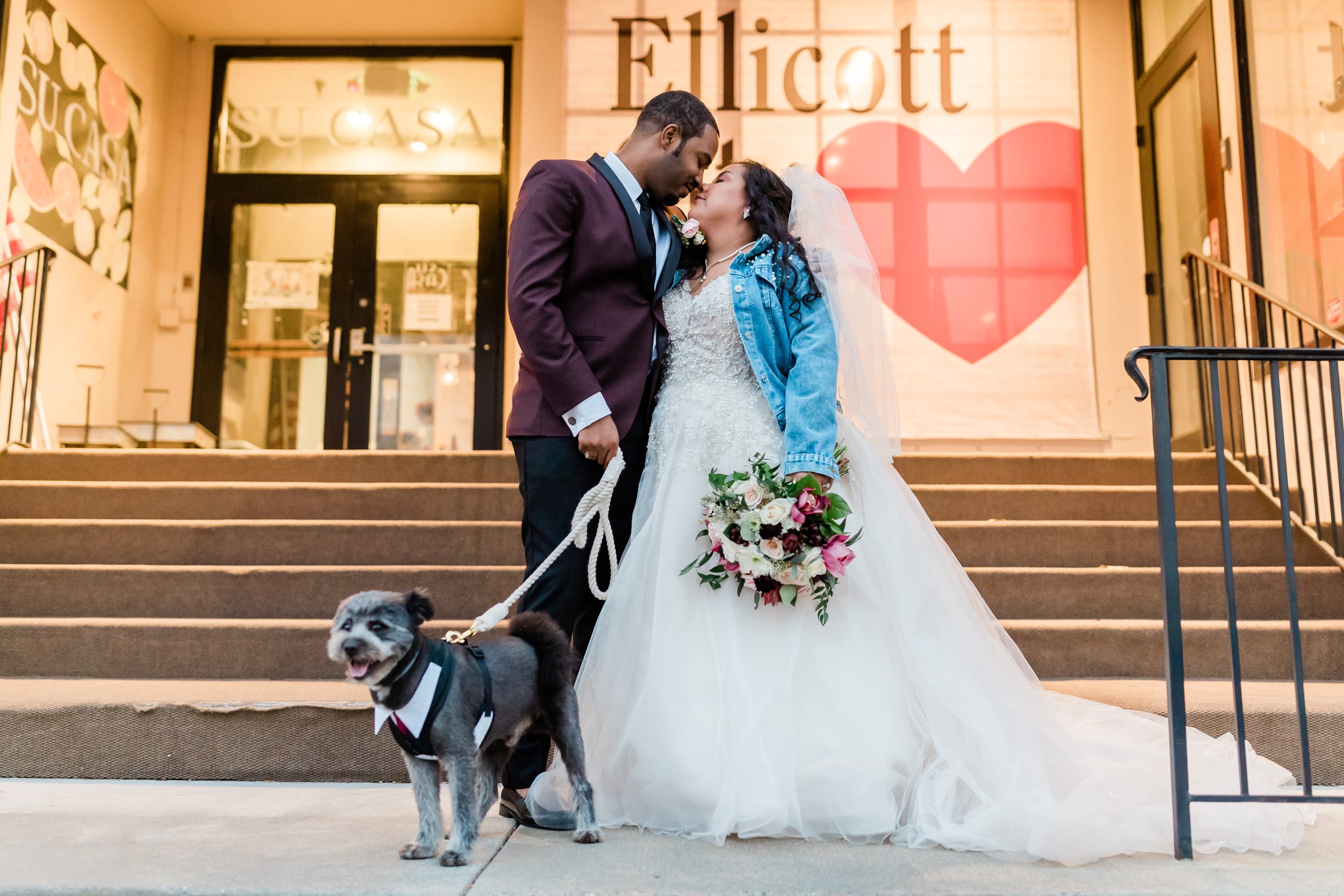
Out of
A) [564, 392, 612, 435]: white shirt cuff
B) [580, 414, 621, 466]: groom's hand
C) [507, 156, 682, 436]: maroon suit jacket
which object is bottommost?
[580, 414, 621, 466]: groom's hand

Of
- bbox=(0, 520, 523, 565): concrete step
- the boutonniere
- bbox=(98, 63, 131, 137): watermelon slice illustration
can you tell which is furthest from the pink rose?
bbox=(98, 63, 131, 137): watermelon slice illustration

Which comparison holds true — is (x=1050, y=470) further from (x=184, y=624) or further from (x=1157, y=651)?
(x=184, y=624)

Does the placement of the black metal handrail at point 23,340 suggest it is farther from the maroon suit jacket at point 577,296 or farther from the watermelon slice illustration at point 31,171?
the maroon suit jacket at point 577,296

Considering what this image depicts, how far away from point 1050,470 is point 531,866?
3.60 m

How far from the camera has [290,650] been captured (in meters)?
3.35

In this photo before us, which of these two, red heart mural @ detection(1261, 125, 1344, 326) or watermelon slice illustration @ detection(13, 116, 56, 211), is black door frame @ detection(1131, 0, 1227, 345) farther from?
watermelon slice illustration @ detection(13, 116, 56, 211)

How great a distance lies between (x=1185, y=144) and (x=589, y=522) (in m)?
5.47

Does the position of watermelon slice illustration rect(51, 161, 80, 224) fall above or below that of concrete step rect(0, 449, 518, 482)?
above

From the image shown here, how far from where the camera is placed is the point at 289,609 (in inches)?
147

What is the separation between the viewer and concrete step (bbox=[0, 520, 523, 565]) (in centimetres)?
406

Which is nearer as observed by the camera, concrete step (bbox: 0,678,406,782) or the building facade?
concrete step (bbox: 0,678,406,782)

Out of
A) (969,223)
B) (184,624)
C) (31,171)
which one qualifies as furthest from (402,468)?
(969,223)

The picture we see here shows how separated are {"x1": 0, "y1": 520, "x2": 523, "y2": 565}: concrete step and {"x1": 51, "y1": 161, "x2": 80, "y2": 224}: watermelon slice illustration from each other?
2.97 metres

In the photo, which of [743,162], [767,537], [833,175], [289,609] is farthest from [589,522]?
[833,175]
